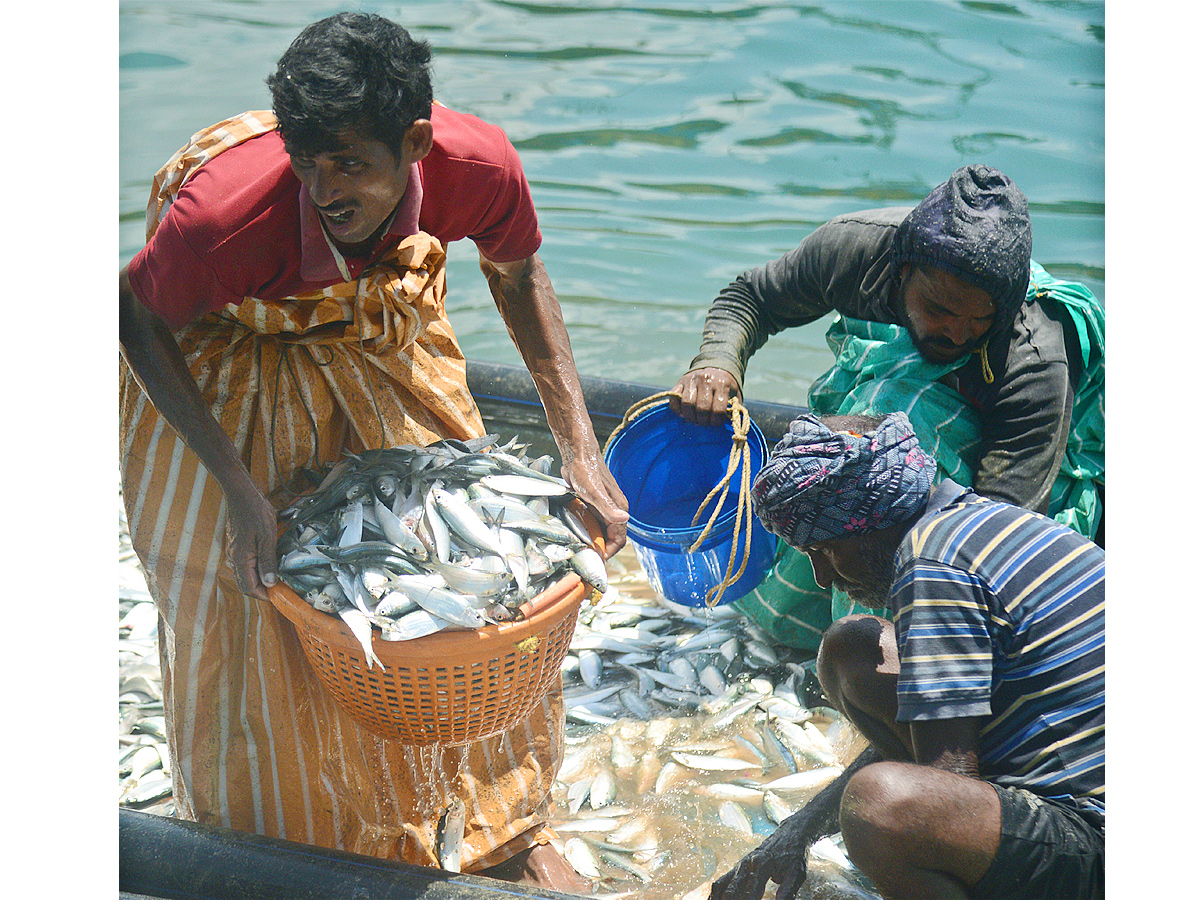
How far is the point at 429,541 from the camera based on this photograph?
6.77ft

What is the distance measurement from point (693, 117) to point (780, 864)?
27.4ft

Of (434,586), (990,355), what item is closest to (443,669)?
(434,586)

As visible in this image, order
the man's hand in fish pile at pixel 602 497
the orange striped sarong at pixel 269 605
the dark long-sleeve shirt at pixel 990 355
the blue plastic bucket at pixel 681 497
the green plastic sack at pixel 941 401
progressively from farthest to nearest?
the blue plastic bucket at pixel 681 497, the green plastic sack at pixel 941 401, the dark long-sleeve shirt at pixel 990 355, the man's hand in fish pile at pixel 602 497, the orange striped sarong at pixel 269 605

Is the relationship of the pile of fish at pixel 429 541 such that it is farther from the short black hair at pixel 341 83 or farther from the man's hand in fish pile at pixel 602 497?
the short black hair at pixel 341 83

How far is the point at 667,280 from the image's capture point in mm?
7641

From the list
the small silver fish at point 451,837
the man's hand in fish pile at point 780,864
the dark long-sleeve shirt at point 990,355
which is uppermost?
the dark long-sleeve shirt at point 990,355

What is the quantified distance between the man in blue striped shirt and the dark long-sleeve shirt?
890 mm

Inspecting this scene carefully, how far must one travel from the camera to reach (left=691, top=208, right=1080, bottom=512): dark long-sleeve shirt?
2631 mm

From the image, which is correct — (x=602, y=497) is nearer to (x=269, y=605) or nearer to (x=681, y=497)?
(x=269, y=605)

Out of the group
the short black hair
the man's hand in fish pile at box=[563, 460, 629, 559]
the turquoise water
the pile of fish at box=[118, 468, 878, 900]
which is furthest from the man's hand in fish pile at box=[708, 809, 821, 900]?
the turquoise water

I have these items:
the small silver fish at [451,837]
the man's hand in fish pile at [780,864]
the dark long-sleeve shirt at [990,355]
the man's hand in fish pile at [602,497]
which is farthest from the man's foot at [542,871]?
the dark long-sleeve shirt at [990,355]

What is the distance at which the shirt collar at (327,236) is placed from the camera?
1877 millimetres

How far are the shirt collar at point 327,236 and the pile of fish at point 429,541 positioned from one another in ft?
1.45

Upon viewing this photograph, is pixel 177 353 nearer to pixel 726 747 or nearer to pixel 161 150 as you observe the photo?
pixel 726 747
